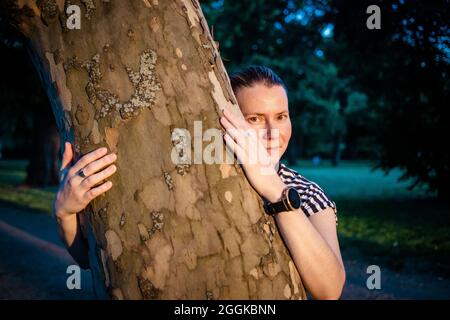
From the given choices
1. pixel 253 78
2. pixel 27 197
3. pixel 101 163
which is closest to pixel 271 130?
pixel 253 78

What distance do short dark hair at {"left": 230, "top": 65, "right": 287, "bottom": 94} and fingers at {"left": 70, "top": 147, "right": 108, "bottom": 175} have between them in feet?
3.17

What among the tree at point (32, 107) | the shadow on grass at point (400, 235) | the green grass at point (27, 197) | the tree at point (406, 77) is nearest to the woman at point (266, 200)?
the shadow on grass at point (400, 235)

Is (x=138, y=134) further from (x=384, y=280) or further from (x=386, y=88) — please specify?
(x=386, y=88)

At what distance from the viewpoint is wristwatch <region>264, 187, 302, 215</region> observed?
4.18ft

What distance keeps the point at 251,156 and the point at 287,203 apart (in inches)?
9.1

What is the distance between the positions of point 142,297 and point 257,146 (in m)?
0.71

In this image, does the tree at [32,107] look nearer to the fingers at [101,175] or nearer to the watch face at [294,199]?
the fingers at [101,175]

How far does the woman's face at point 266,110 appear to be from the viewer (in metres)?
1.90

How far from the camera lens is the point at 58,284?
15.7ft

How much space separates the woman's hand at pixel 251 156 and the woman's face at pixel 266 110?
57 cm

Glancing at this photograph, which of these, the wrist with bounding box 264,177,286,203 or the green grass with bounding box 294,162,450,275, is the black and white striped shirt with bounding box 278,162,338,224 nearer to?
the wrist with bounding box 264,177,286,203

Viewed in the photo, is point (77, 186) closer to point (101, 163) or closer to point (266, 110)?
point (101, 163)
